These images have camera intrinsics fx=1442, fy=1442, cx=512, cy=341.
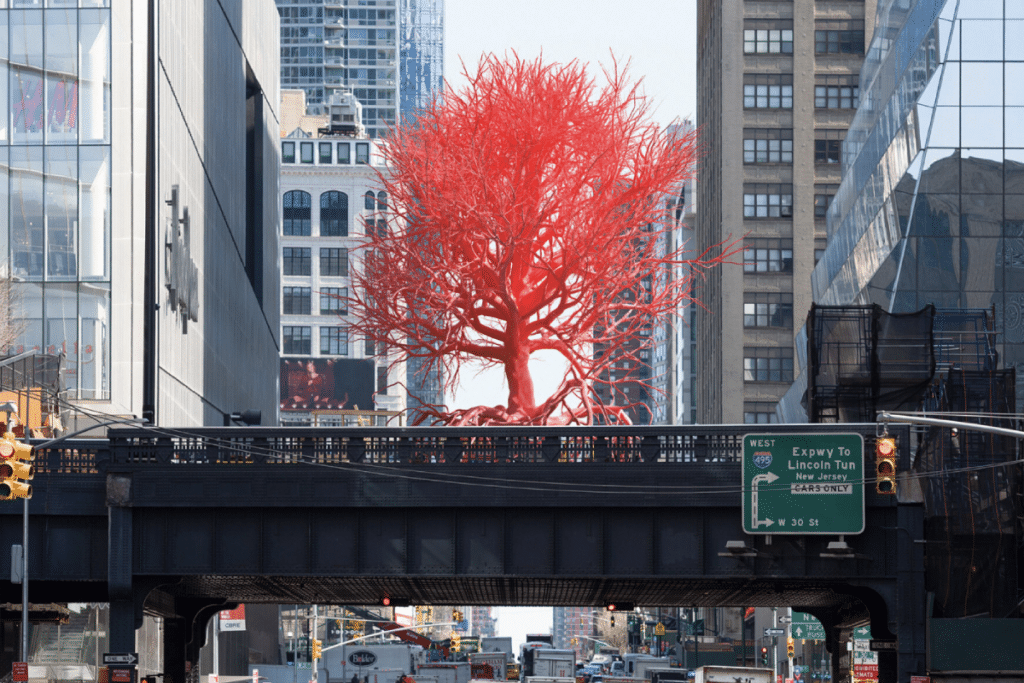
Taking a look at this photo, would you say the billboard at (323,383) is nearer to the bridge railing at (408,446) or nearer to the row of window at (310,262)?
the row of window at (310,262)

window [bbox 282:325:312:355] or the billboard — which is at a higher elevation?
window [bbox 282:325:312:355]

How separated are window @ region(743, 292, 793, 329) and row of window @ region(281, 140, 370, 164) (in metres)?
77.7

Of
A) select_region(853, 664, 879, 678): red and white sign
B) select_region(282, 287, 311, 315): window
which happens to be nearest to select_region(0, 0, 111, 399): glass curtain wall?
select_region(853, 664, 879, 678): red and white sign

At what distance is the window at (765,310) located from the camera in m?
126

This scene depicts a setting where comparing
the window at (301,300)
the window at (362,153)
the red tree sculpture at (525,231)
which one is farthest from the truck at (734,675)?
the window at (362,153)

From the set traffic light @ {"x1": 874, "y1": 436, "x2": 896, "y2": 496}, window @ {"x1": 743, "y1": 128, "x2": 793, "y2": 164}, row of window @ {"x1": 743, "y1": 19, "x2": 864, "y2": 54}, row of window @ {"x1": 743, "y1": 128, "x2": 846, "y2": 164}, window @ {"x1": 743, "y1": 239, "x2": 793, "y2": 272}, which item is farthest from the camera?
row of window @ {"x1": 743, "y1": 19, "x2": 864, "y2": 54}

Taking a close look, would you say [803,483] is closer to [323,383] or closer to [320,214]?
[323,383]

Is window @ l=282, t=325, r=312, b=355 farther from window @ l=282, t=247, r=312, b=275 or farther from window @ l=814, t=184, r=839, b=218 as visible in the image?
window @ l=814, t=184, r=839, b=218

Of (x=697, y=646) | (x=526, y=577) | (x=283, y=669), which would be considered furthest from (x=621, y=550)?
(x=697, y=646)

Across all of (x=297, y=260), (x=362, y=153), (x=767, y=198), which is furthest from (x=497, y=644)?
(x=362, y=153)

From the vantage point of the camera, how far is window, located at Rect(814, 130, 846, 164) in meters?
127

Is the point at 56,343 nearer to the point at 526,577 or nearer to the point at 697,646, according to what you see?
the point at 526,577

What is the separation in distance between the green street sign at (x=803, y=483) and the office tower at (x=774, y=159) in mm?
95527

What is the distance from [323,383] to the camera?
169 meters
